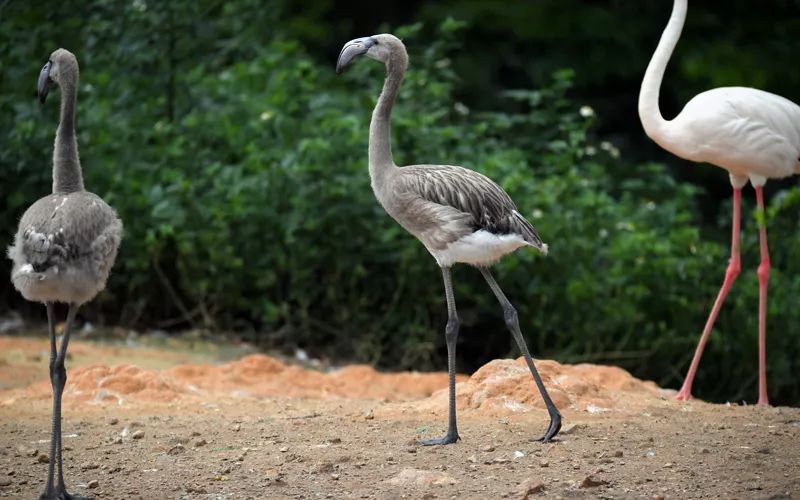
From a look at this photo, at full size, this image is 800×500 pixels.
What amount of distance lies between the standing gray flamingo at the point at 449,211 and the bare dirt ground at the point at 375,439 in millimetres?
365

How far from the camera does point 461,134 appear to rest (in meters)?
10.5

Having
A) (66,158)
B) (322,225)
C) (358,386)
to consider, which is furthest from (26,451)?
(322,225)

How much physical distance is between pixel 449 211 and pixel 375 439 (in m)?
1.24

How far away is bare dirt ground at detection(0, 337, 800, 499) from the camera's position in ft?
18.0

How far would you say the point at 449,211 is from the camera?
6227mm

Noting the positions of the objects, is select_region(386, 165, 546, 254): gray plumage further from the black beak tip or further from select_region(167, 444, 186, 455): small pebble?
the black beak tip

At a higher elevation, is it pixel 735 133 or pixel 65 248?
pixel 735 133

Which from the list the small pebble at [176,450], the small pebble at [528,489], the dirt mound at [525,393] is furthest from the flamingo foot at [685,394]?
the small pebble at [176,450]

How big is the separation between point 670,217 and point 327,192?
3.12 m

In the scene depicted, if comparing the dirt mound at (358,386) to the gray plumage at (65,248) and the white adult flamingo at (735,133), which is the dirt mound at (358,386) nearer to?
the white adult flamingo at (735,133)

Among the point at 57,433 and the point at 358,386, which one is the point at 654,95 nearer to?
the point at 358,386

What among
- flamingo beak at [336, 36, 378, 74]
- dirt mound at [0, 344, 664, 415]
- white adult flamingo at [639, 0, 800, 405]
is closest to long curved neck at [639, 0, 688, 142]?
white adult flamingo at [639, 0, 800, 405]

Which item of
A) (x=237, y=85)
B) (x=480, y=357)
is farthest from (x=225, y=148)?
(x=480, y=357)

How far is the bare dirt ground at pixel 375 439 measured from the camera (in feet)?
18.0
